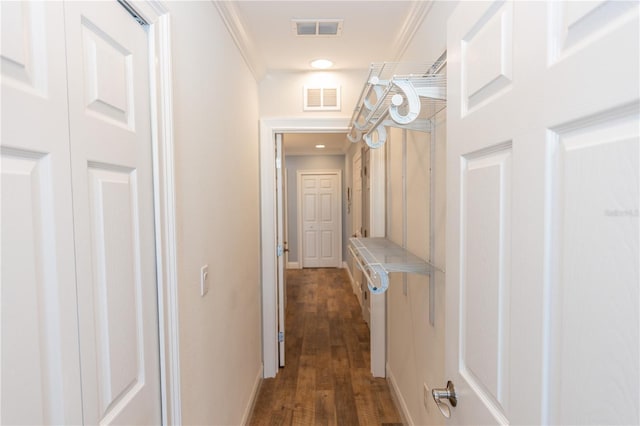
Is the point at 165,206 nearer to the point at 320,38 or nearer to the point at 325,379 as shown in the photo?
the point at 320,38

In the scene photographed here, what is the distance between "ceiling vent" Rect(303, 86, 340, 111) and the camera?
2.63 metres

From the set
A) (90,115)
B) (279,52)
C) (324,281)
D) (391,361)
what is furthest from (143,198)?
(324,281)

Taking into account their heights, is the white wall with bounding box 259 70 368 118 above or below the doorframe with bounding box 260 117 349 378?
above

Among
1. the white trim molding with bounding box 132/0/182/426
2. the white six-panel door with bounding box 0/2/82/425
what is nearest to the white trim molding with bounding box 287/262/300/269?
the white trim molding with bounding box 132/0/182/426

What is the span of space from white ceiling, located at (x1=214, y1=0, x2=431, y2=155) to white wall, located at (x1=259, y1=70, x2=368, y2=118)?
0.07 m

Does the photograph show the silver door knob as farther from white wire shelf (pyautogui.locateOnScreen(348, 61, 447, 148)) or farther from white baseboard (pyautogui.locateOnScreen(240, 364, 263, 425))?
white baseboard (pyautogui.locateOnScreen(240, 364, 263, 425))

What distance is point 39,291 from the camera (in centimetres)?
59

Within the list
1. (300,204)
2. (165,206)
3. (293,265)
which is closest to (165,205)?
(165,206)

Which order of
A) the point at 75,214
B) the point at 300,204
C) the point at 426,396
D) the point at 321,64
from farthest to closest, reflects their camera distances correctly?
the point at 300,204 < the point at 321,64 < the point at 426,396 < the point at 75,214

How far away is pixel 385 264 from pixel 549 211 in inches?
39.0

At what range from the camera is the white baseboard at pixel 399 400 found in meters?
2.09

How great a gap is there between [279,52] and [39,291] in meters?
2.08

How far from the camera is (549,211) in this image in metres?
0.54

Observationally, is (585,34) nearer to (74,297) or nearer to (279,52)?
(74,297)
